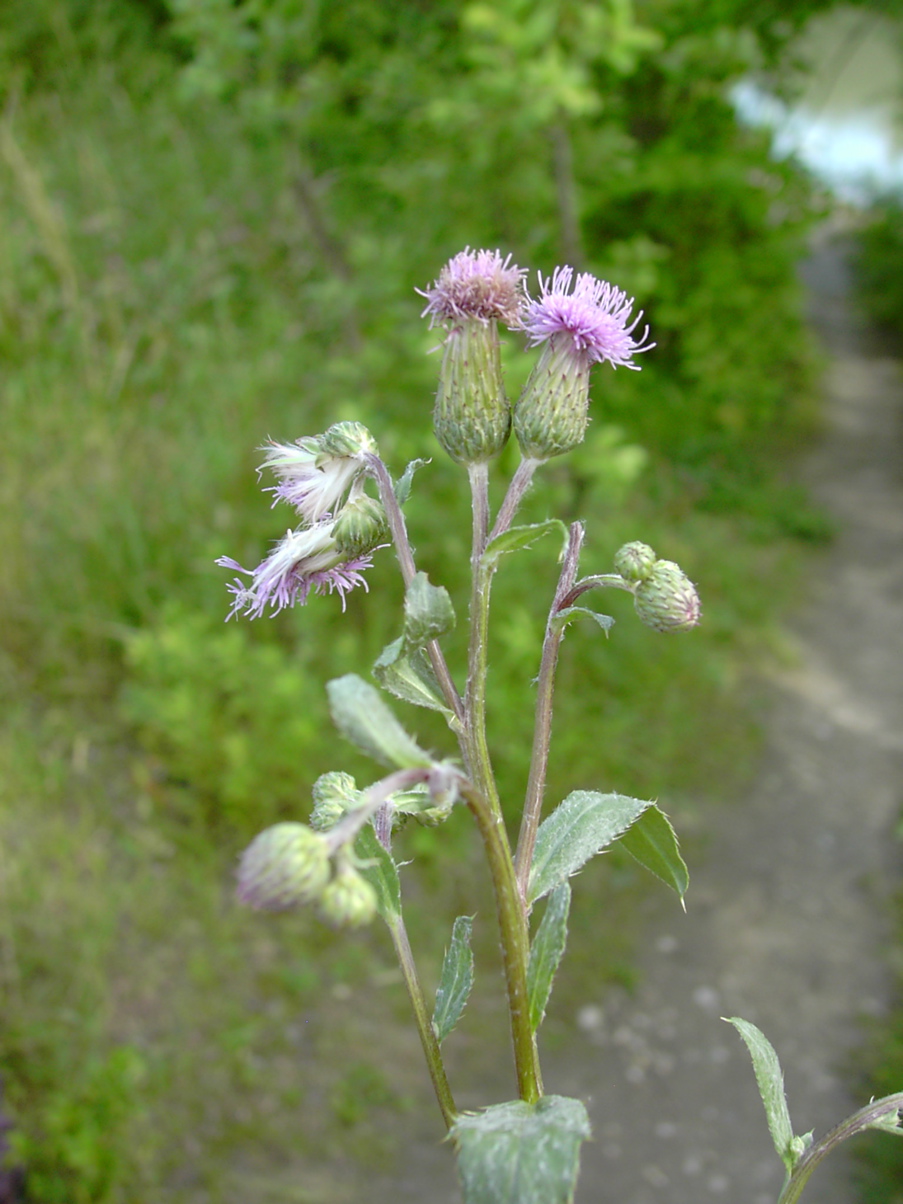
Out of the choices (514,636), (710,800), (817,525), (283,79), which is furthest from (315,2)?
(817,525)

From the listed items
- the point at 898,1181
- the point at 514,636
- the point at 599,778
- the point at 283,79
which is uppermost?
the point at 283,79

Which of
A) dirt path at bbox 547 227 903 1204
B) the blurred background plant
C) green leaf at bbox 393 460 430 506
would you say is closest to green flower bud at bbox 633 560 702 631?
green leaf at bbox 393 460 430 506

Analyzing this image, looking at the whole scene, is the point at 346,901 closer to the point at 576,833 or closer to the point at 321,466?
the point at 576,833

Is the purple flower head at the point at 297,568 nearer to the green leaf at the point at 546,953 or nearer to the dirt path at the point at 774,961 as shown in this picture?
the green leaf at the point at 546,953

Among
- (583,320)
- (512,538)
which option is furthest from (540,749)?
(583,320)

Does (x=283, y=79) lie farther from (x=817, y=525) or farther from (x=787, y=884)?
(x=817, y=525)

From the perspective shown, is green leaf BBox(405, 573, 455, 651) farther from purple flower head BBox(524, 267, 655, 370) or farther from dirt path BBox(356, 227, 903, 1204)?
dirt path BBox(356, 227, 903, 1204)
